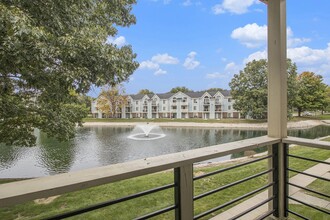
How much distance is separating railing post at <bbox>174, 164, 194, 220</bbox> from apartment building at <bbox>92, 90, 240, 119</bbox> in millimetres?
6075

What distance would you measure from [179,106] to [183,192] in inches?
487

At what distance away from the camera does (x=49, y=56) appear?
2.54 m

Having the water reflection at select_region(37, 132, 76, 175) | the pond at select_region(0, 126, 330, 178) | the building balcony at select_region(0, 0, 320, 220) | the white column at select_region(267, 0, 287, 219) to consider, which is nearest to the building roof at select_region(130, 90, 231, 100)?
the pond at select_region(0, 126, 330, 178)

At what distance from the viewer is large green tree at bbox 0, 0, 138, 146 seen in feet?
7.41

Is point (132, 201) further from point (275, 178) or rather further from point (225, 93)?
point (225, 93)

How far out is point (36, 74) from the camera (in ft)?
9.06

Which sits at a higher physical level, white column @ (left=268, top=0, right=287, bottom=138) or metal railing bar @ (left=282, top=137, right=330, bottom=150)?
white column @ (left=268, top=0, right=287, bottom=138)

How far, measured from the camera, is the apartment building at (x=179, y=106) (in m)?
10.9

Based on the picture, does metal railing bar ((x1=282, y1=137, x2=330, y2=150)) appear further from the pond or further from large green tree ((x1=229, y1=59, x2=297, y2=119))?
large green tree ((x1=229, y1=59, x2=297, y2=119))

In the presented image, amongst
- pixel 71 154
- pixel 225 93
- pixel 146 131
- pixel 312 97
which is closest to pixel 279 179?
pixel 71 154

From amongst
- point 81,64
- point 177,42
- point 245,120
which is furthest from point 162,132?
point 81,64

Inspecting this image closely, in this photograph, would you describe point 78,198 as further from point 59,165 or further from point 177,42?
point 59,165

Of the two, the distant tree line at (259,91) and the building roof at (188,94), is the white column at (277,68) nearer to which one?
the building roof at (188,94)

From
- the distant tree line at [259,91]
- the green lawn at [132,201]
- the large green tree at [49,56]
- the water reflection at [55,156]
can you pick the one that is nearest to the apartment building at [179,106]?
the distant tree line at [259,91]
